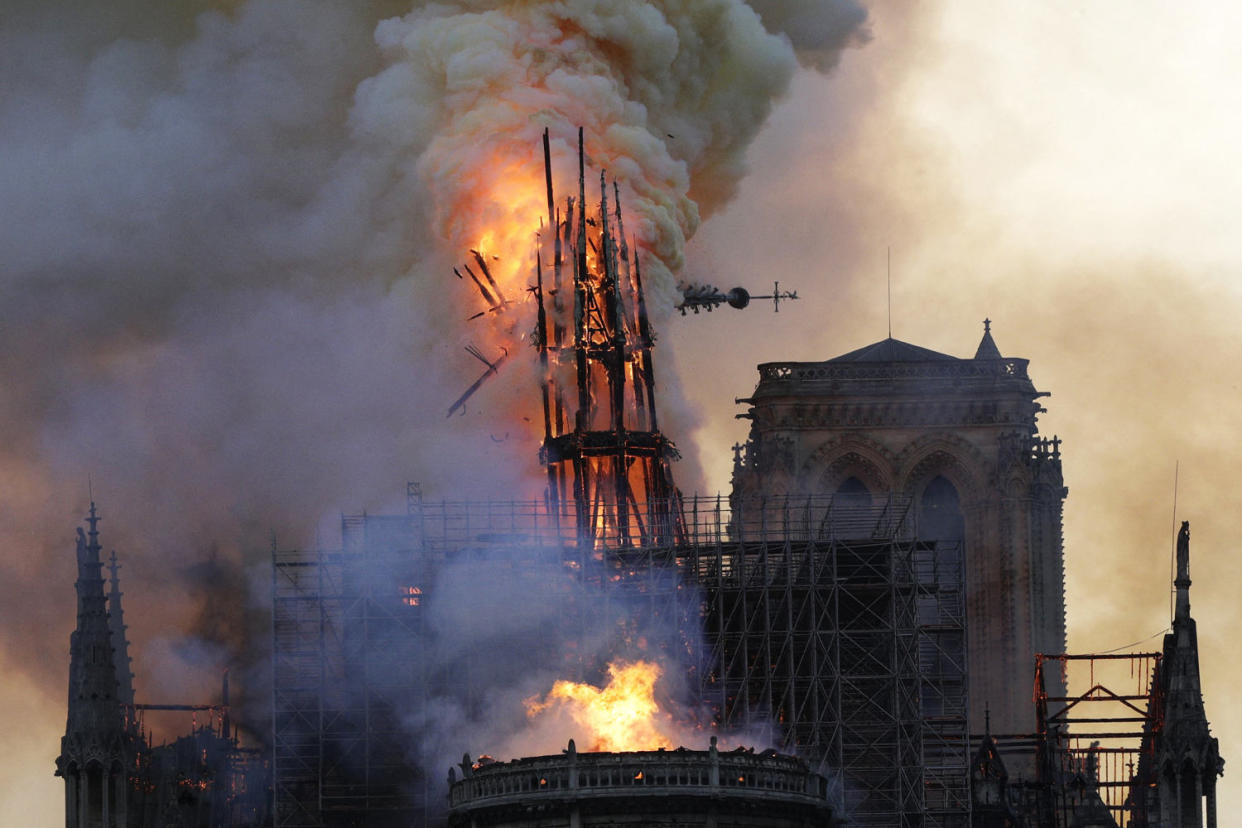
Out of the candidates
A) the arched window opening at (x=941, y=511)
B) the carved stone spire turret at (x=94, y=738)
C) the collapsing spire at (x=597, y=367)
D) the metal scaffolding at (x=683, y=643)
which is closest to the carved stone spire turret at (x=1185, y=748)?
the metal scaffolding at (x=683, y=643)

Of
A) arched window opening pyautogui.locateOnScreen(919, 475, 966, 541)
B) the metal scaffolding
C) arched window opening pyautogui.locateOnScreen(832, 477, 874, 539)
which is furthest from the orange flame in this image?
arched window opening pyautogui.locateOnScreen(919, 475, 966, 541)

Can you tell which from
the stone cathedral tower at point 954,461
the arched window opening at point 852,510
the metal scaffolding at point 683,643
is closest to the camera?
the metal scaffolding at point 683,643

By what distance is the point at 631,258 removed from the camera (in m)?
156

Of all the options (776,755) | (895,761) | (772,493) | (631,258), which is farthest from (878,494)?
(776,755)

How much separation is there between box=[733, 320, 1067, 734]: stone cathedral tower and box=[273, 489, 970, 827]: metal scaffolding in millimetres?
27776

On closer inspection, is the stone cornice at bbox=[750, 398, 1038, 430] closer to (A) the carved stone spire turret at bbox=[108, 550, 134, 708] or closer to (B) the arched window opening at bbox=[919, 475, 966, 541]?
(B) the arched window opening at bbox=[919, 475, 966, 541]

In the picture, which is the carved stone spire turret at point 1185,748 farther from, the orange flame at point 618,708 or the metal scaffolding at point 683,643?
the orange flame at point 618,708

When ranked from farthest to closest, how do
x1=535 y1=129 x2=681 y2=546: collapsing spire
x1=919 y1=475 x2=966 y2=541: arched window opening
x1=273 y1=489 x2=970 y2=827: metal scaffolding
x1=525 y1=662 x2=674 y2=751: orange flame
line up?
x1=919 y1=475 x2=966 y2=541: arched window opening
x1=535 y1=129 x2=681 y2=546: collapsing spire
x1=273 y1=489 x2=970 y2=827: metal scaffolding
x1=525 y1=662 x2=674 y2=751: orange flame

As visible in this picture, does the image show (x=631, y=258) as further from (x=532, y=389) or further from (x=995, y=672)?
(x=995, y=672)

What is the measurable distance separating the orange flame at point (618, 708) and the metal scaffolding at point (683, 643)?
2.78 m

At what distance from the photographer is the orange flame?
431 ft

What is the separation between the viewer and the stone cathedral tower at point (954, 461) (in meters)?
172

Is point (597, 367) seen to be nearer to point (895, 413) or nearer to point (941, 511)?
point (895, 413)

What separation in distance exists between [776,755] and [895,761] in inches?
637
